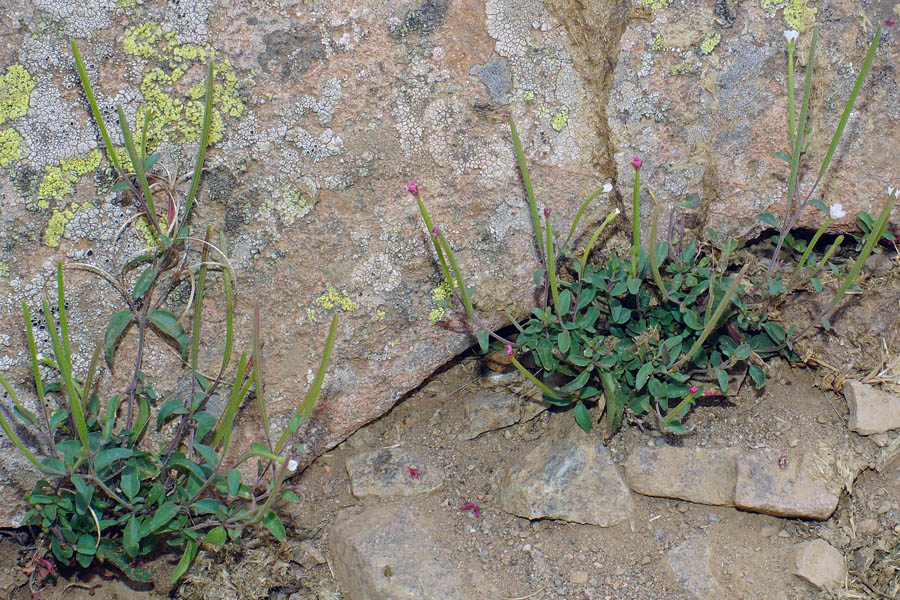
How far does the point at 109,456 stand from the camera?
2.34 meters

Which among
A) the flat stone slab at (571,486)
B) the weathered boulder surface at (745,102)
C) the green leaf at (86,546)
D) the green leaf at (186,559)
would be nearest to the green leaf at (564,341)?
the flat stone slab at (571,486)

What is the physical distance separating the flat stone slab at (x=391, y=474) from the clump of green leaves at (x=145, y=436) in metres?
0.32

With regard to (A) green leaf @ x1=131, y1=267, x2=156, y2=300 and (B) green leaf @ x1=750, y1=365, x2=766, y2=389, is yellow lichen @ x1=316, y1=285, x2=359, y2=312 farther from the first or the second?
(B) green leaf @ x1=750, y1=365, x2=766, y2=389

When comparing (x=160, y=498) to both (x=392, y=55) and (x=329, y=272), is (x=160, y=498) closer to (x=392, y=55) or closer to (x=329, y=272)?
(x=329, y=272)

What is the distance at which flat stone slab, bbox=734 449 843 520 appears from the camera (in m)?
2.56

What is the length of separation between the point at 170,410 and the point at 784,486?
2007mm

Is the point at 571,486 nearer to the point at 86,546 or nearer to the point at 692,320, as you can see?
the point at 692,320

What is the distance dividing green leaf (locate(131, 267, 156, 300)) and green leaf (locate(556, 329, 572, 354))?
1.33 meters

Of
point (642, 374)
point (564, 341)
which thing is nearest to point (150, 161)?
point (564, 341)

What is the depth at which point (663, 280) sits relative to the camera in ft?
9.04

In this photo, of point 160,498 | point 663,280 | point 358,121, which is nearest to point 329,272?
point 358,121

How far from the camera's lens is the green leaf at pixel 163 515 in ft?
7.70

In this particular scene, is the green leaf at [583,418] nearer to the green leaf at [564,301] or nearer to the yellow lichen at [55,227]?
the green leaf at [564,301]

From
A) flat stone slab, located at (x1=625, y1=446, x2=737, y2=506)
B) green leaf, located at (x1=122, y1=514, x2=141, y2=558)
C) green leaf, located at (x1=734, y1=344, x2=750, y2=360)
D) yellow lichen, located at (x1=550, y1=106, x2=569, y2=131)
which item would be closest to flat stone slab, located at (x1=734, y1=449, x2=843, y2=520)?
flat stone slab, located at (x1=625, y1=446, x2=737, y2=506)
